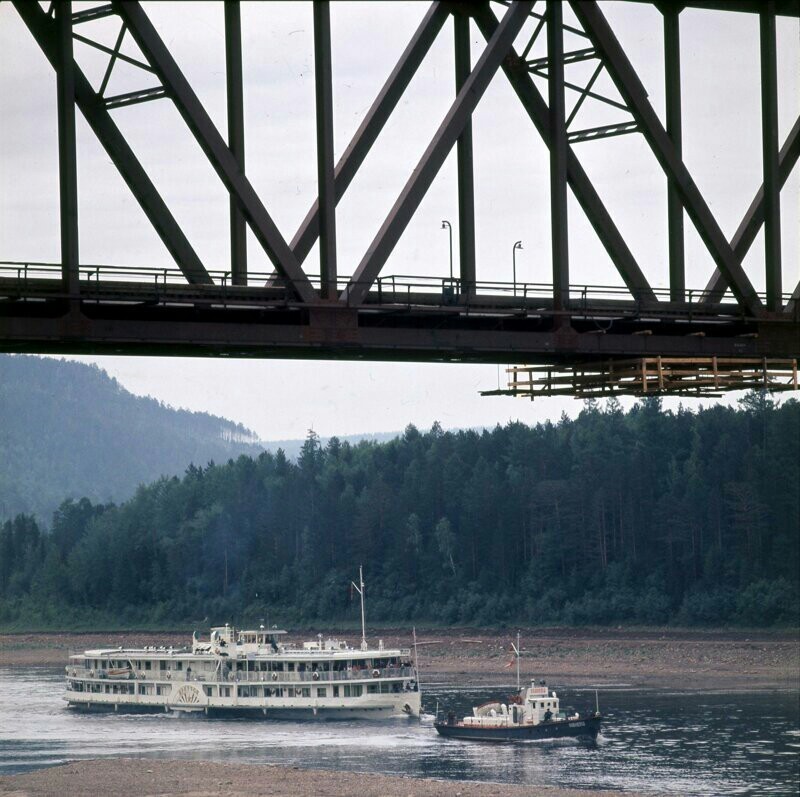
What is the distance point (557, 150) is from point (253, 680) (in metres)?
93.9

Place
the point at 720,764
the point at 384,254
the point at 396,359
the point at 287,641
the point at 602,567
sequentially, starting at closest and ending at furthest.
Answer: the point at 384,254 < the point at 396,359 < the point at 720,764 < the point at 602,567 < the point at 287,641

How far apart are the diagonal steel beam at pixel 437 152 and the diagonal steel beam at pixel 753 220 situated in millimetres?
5284

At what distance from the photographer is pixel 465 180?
25.8m

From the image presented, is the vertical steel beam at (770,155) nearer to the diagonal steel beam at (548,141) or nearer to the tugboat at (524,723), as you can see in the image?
the diagonal steel beam at (548,141)

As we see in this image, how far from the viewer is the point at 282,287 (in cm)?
2356

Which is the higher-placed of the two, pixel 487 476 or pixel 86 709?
pixel 487 476

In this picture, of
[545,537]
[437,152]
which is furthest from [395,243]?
[545,537]

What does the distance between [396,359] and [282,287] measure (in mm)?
3042

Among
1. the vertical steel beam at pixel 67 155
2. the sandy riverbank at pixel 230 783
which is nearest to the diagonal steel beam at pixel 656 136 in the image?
the vertical steel beam at pixel 67 155

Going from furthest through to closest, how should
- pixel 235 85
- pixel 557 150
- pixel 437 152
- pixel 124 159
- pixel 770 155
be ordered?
1. pixel 770 155
2. pixel 557 150
3. pixel 235 85
4. pixel 437 152
5. pixel 124 159

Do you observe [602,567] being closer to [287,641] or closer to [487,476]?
[487,476]

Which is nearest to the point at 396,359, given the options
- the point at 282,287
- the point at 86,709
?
the point at 282,287

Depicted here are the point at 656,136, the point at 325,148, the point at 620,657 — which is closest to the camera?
the point at 325,148

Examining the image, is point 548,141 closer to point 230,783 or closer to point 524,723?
point 230,783
